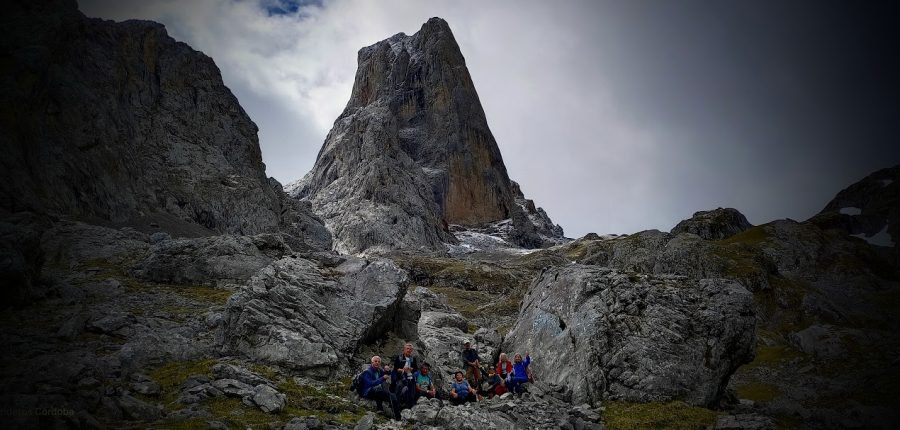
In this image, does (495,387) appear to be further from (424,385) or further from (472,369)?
(424,385)

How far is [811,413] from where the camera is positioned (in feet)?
56.1

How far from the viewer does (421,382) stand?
18.1m

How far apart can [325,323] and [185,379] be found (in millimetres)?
6403

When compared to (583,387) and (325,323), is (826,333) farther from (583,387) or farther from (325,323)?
(325,323)

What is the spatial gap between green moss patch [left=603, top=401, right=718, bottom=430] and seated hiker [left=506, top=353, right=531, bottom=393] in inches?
154

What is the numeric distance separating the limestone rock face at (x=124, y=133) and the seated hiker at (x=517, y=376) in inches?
1446

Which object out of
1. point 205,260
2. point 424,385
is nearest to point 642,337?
point 424,385

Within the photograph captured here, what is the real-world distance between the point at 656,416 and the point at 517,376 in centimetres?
622

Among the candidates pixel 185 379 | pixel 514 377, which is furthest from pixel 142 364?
pixel 514 377

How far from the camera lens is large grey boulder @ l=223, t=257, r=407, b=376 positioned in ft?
57.5

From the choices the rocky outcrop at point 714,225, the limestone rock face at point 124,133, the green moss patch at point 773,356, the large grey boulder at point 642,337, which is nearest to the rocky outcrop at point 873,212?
the rocky outcrop at point 714,225

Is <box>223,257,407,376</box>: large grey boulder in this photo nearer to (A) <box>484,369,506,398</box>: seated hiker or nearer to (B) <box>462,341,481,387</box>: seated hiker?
(B) <box>462,341,481,387</box>: seated hiker

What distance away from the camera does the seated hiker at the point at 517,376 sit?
1998 cm

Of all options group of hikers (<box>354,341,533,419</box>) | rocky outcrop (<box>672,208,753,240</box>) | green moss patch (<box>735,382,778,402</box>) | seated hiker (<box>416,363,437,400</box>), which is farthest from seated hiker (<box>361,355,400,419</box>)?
rocky outcrop (<box>672,208,753,240</box>)
